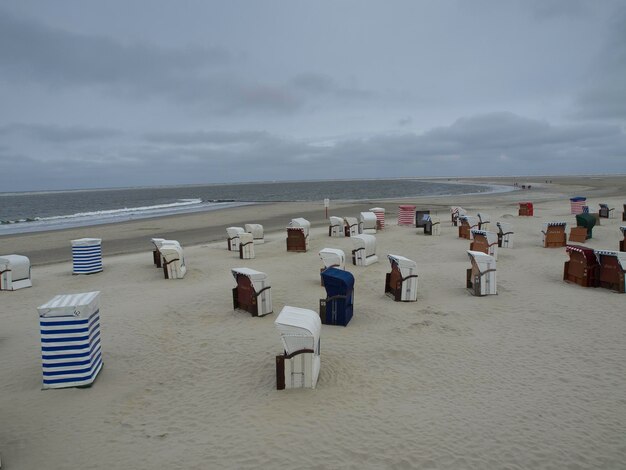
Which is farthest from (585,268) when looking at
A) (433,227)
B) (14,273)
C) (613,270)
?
(14,273)

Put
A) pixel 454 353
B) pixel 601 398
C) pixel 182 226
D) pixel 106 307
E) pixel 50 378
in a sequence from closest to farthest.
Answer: pixel 601 398, pixel 50 378, pixel 454 353, pixel 106 307, pixel 182 226

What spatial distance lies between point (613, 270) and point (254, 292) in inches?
Result: 397

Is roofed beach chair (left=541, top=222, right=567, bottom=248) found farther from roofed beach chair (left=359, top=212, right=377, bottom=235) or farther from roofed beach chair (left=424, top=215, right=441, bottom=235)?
roofed beach chair (left=359, top=212, right=377, bottom=235)

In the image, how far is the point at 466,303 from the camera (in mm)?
11484

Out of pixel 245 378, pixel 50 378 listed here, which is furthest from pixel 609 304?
pixel 50 378

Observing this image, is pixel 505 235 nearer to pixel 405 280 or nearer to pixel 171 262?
pixel 405 280

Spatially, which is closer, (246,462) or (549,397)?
(246,462)

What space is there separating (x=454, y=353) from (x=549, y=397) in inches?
77.1

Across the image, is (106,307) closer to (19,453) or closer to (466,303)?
(19,453)

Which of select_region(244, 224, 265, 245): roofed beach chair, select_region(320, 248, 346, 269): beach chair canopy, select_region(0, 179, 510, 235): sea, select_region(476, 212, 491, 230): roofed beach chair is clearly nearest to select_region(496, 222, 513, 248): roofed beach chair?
select_region(476, 212, 491, 230): roofed beach chair

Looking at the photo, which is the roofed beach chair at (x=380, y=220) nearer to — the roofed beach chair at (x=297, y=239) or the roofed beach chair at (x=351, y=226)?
the roofed beach chair at (x=351, y=226)

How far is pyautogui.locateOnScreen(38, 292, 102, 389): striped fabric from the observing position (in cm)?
716

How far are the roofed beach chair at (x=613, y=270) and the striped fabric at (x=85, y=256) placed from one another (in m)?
17.6

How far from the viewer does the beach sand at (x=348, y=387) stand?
5.40 meters
